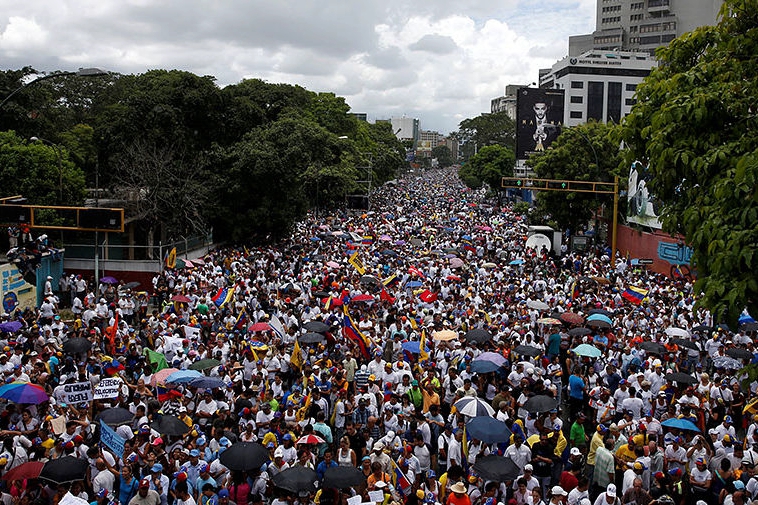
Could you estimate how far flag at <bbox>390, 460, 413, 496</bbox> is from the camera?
8.85 metres

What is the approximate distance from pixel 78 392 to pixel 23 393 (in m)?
0.72

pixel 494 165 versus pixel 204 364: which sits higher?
pixel 494 165

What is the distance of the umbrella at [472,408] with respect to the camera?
1002 centimetres

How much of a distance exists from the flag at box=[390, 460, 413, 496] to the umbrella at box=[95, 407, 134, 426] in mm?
3694

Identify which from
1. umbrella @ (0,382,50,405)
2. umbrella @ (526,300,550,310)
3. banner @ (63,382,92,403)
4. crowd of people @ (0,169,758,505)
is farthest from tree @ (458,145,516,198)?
umbrella @ (0,382,50,405)

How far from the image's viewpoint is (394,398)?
10.8 metres

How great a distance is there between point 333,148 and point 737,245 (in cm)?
4586

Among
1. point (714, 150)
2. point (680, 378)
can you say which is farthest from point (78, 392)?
point (680, 378)

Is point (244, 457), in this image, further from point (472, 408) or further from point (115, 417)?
point (472, 408)

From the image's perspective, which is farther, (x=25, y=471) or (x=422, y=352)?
(x=422, y=352)

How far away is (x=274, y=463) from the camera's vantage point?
8914 millimetres

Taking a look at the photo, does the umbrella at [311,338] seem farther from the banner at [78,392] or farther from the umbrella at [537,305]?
the umbrella at [537,305]

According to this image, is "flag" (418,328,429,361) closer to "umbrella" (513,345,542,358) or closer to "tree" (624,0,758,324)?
"umbrella" (513,345,542,358)

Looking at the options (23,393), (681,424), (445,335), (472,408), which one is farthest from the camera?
(445,335)
